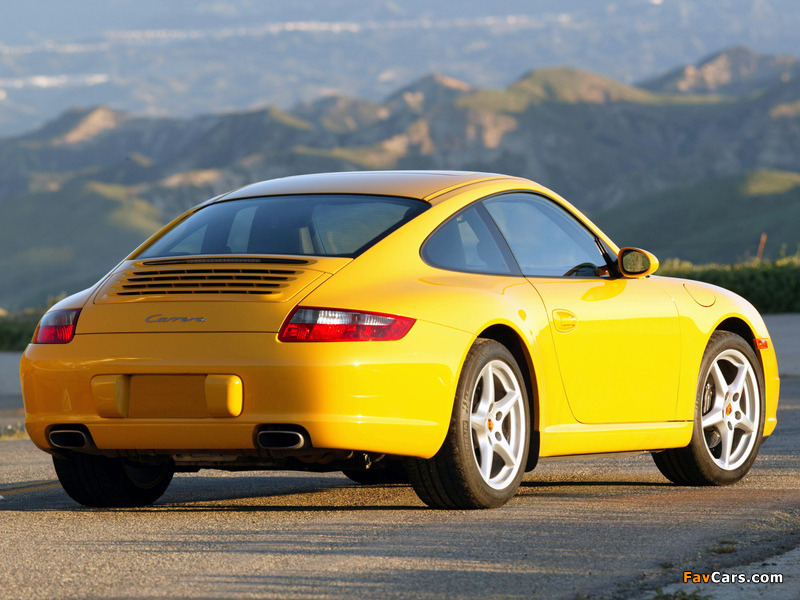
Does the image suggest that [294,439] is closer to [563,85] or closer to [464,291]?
[464,291]

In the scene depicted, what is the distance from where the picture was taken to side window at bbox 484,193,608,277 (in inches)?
254

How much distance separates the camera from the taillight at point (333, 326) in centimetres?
534

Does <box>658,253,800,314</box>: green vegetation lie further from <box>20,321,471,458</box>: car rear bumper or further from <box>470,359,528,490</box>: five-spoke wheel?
<box>20,321,471,458</box>: car rear bumper

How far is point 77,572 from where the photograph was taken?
4.66 m

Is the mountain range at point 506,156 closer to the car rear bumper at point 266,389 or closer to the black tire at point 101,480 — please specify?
the black tire at point 101,480

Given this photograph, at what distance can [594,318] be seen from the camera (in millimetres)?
6438

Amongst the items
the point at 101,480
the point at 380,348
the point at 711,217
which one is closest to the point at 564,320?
the point at 380,348

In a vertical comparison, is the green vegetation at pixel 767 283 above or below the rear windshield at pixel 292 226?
below

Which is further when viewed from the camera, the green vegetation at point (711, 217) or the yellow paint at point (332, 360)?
the green vegetation at point (711, 217)

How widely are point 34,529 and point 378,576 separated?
1857 mm

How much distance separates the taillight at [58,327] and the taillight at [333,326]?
1.03m

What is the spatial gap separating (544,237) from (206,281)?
1870mm

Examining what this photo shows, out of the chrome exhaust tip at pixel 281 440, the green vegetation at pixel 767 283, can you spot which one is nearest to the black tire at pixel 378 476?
the chrome exhaust tip at pixel 281 440

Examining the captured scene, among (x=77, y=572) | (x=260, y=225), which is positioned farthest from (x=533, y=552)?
(x=260, y=225)
